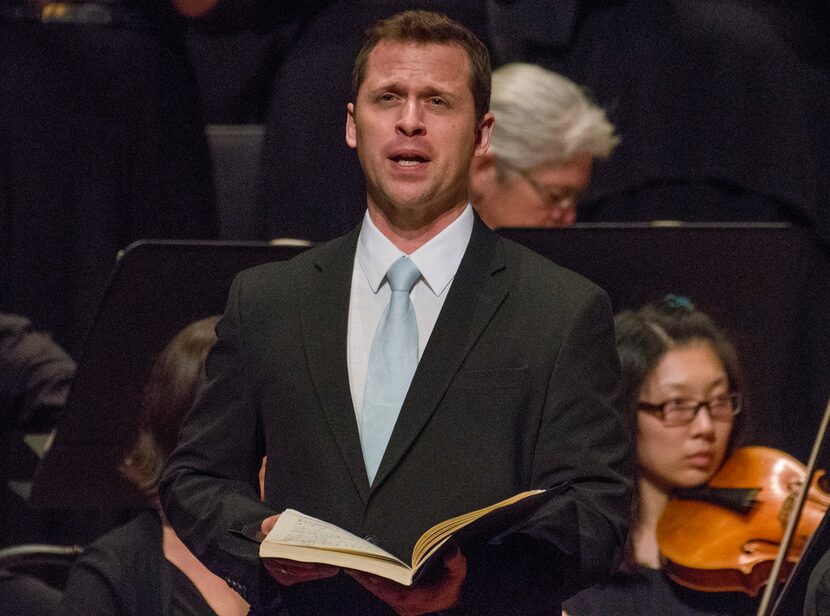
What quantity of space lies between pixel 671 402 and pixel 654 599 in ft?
1.15

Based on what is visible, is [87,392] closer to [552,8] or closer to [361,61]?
[361,61]

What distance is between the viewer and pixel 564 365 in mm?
1523

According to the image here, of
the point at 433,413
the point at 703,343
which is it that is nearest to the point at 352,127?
the point at 433,413

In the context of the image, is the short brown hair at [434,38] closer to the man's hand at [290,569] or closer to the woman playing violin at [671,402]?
the man's hand at [290,569]

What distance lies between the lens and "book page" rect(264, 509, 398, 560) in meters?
1.34

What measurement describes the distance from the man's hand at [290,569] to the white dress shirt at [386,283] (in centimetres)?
20

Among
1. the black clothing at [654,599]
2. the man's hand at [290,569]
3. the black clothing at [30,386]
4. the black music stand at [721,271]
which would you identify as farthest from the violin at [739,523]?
the black clothing at [30,386]

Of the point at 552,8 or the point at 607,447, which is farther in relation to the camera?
the point at 552,8

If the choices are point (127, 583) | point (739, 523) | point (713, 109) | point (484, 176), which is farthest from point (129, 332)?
point (713, 109)

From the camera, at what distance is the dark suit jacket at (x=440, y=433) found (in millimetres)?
1472

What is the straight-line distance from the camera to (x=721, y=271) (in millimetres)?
2484

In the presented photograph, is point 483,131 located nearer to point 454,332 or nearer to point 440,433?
point 454,332

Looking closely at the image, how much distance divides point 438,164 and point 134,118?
1.80 meters

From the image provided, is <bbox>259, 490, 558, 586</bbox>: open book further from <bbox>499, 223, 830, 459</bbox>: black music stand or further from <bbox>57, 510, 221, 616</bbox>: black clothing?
<bbox>499, 223, 830, 459</bbox>: black music stand
